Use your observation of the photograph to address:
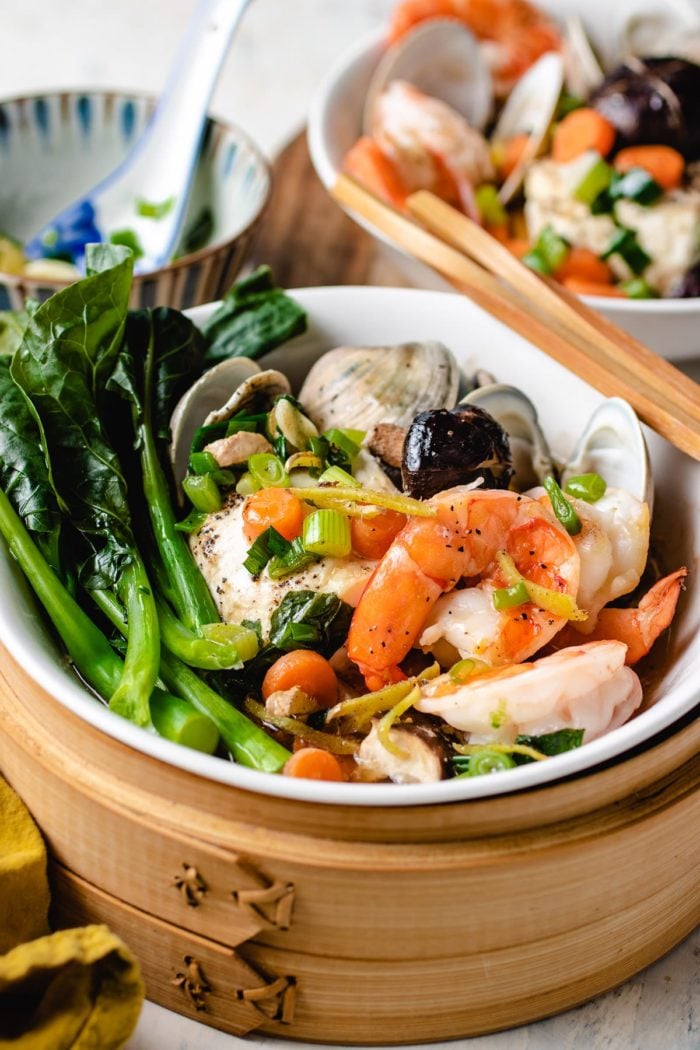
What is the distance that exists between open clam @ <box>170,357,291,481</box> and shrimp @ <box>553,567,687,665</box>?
0.81m

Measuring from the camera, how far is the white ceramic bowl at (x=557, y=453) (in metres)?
1.76

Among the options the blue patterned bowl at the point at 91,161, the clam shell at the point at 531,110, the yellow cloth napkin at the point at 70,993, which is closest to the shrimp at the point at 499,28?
the clam shell at the point at 531,110

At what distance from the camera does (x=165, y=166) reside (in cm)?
393

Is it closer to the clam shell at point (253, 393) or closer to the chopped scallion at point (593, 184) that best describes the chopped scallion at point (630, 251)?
the chopped scallion at point (593, 184)

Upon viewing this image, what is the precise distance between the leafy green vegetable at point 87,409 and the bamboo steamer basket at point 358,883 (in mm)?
323

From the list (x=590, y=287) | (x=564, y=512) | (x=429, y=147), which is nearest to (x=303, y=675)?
(x=564, y=512)

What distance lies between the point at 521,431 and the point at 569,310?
0.35 metres

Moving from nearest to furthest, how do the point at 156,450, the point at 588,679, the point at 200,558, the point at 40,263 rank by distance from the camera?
the point at 588,679 → the point at 200,558 → the point at 156,450 → the point at 40,263

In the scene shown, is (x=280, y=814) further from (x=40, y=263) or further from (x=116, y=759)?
(x=40, y=263)

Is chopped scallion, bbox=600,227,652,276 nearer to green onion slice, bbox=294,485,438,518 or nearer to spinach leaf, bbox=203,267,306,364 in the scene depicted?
spinach leaf, bbox=203,267,306,364

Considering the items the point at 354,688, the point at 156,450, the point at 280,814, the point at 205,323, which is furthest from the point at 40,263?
the point at 280,814

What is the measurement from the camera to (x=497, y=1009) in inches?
80.4

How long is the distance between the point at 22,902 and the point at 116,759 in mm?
364

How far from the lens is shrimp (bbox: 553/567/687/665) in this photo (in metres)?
2.15
